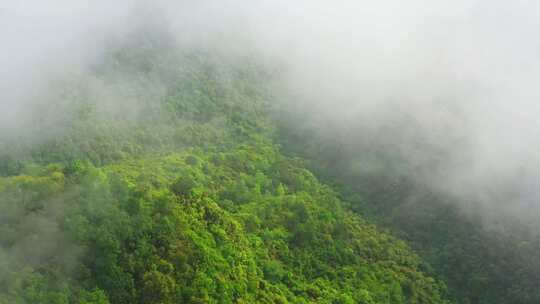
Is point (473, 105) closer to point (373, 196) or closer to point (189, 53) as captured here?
point (373, 196)

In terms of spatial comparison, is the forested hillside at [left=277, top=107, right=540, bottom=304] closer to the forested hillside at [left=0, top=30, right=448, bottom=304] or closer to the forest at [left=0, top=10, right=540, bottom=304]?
the forest at [left=0, top=10, right=540, bottom=304]

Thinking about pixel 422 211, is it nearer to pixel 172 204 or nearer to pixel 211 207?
pixel 211 207

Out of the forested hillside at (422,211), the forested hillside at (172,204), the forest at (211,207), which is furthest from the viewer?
the forested hillside at (422,211)

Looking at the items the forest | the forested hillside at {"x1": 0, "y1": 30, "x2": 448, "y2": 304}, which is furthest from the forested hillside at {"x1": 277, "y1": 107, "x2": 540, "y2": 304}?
the forested hillside at {"x1": 0, "y1": 30, "x2": 448, "y2": 304}

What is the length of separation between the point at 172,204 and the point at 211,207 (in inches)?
227

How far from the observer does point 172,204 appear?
5284 centimetres

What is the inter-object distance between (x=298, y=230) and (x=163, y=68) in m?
41.3

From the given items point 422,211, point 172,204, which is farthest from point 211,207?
point 422,211

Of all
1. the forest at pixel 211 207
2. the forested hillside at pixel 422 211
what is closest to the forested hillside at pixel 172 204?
the forest at pixel 211 207

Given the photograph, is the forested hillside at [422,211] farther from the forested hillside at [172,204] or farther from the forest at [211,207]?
the forested hillside at [172,204]

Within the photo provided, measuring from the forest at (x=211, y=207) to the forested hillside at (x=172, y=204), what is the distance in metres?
0.15

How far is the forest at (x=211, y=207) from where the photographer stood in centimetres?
4650

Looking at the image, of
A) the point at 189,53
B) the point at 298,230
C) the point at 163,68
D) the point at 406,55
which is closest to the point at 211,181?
the point at 298,230

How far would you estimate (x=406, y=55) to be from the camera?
13062 cm
